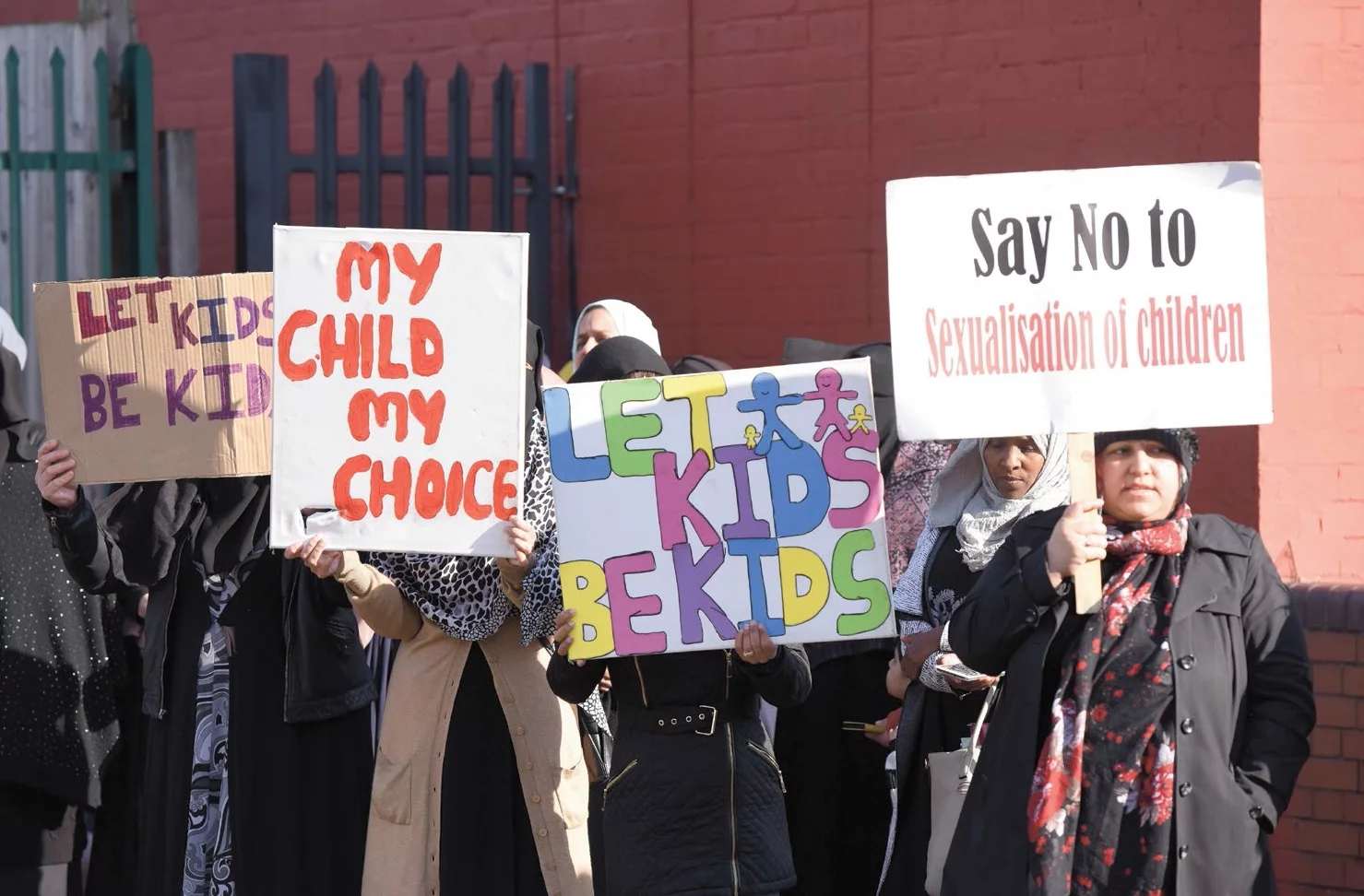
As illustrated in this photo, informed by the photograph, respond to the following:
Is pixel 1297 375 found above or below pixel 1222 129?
below

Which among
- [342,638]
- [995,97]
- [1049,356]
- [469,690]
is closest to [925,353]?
[1049,356]

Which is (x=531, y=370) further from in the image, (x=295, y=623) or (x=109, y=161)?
(x=109, y=161)

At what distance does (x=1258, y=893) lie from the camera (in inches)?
150

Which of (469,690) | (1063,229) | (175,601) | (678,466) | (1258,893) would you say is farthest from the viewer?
(175,601)

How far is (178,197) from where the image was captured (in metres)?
8.44

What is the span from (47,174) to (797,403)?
16.7ft

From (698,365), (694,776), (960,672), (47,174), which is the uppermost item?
(47,174)

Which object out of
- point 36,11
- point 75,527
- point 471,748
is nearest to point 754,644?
point 471,748

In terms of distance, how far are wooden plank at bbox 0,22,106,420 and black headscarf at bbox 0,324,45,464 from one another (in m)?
2.39

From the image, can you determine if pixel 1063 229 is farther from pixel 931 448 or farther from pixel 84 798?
pixel 84 798

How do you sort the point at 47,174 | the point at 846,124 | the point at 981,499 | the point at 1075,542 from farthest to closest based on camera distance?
the point at 47,174 → the point at 846,124 → the point at 981,499 → the point at 1075,542

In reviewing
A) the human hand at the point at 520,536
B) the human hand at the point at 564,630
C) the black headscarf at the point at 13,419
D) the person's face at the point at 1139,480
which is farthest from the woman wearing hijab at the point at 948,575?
the black headscarf at the point at 13,419

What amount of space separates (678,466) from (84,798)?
8.41 ft

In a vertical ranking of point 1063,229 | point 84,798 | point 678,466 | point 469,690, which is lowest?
point 84,798
